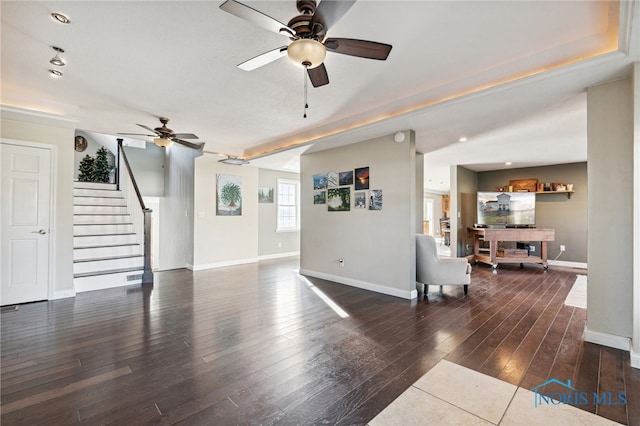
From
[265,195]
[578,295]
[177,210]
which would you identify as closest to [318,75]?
[578,295]

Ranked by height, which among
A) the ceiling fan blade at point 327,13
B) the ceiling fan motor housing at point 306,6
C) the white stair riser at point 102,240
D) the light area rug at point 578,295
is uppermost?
the ceiling fan motor housing at point 306,6

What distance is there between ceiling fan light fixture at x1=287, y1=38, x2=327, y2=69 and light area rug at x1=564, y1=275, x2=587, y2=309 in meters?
4.64

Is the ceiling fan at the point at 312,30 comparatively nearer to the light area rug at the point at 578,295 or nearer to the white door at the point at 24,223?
the white door at the point at 24,223

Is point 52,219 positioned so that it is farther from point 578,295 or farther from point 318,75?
point 578,295

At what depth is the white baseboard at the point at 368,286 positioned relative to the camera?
13.5ft

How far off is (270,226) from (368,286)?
13.6 ft

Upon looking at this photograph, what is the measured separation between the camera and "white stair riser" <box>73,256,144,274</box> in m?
4.62

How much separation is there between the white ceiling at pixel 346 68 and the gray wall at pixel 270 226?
3.36 metres

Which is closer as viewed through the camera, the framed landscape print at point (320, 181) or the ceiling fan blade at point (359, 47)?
the ceiling fan blade at point (359, 47)

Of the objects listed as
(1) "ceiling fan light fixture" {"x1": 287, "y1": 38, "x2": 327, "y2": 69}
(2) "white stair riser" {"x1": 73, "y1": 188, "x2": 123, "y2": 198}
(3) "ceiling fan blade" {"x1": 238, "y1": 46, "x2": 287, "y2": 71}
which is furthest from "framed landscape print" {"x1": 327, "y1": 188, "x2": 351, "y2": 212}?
(2) "white stair riser" {"x1": 73, "y1": 188, "x2": 123, "y2": 198}

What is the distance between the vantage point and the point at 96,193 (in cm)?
638

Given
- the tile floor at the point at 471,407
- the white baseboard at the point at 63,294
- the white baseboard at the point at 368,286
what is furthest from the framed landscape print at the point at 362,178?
the white baseboard at the point at 63,294

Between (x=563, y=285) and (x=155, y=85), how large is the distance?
696 cm

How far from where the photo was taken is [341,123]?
4293 millimetres
